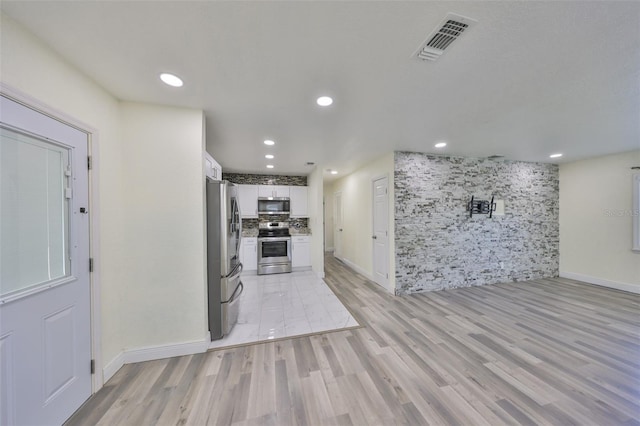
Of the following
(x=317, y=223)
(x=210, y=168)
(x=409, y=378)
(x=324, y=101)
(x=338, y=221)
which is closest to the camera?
(x=409, y=378)

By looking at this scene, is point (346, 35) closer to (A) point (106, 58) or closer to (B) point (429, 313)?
(A) point (106, 58)

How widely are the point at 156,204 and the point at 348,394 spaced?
95.8 inches

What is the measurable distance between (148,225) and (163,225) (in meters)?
0.13

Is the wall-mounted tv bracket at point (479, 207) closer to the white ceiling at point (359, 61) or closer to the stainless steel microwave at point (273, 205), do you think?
the white ceiling at point (359, 61)

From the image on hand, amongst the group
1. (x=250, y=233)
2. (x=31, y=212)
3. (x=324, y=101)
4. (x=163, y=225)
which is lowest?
(x=250, y=233)

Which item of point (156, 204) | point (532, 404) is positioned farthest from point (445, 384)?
point (156, 204)

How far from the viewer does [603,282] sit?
14.0ft

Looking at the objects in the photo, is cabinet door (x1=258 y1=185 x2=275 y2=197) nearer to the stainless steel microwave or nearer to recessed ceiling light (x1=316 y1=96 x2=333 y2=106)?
the stainless steel microwave

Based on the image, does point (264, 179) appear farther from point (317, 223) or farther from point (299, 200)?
point (317, 223)

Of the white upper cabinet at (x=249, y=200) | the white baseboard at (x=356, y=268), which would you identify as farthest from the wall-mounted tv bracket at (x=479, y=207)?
the white upper cabinet at (x=249, y=200)

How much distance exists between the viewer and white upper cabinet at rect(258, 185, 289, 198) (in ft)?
18.9

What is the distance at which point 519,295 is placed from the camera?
3.85 m

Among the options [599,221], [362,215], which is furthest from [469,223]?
[599,221]

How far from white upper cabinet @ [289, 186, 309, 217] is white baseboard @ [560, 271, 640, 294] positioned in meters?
6.20
